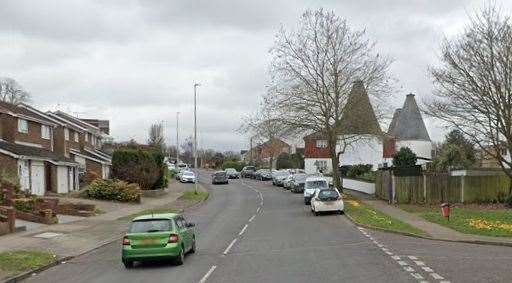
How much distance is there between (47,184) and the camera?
50.1m

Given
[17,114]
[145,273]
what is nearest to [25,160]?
[17,114]

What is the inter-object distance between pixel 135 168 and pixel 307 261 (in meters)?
41.9

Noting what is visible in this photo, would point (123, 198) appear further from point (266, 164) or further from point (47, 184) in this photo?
point (266, 164)

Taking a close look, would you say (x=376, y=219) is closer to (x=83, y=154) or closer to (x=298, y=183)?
(x=298, y=183)

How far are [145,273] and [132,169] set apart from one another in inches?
1646

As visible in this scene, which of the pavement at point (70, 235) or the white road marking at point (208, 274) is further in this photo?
the pavement at point (70, 235)

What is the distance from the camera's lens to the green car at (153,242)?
696 inches

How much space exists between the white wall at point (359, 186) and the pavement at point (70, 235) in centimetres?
2178

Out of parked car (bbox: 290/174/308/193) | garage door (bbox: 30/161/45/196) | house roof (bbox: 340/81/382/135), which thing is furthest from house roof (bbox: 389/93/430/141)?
garage door (bbox: 30/161/45/196)

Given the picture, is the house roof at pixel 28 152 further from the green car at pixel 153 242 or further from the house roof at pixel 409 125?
the house roof at pixel 409 125

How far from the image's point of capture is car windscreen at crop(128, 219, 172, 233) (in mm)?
18094

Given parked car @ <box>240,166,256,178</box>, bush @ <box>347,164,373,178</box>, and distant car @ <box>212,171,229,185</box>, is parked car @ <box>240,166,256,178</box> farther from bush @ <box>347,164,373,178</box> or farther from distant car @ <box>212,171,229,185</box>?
bush @ <box>347,164,373,178</box>

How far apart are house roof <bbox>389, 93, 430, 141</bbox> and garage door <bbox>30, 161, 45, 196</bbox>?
2200 inches

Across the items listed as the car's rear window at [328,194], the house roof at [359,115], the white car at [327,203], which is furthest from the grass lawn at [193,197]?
the white car at [327,203]
